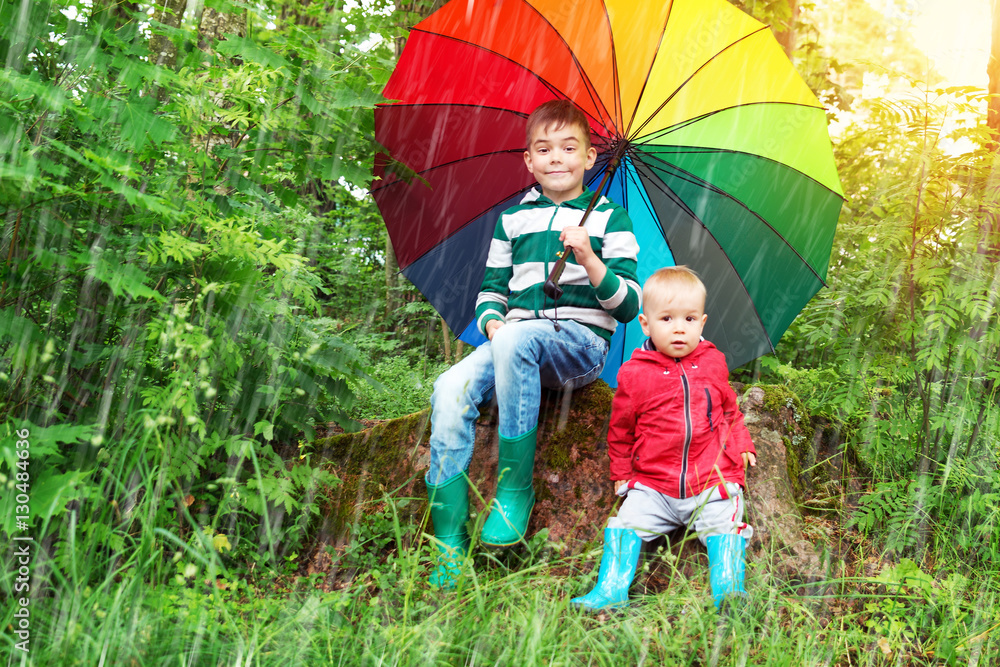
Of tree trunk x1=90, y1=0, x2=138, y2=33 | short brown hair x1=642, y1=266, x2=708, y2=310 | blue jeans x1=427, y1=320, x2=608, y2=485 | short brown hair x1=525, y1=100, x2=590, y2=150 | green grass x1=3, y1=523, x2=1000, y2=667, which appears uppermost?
short brown hair x1=525, y1=100, x2=590, y2=150

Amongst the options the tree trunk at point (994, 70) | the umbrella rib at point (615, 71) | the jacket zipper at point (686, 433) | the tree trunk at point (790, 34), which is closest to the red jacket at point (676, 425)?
the jacket zipper at point (686, 433)

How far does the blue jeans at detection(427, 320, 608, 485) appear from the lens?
2520mm

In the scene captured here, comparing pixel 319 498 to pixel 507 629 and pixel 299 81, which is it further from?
pixel 299 81

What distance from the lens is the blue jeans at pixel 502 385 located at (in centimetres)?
252

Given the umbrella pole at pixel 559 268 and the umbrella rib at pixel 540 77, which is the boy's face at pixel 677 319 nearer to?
the umbrella pole at pixel 559 268

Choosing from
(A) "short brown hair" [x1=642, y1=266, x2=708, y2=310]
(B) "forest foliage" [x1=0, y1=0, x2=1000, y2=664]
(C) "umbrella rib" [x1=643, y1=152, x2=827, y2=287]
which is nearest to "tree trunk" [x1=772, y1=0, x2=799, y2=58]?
(B) "forest foliage" [x1=0, y1=0, x2=1000, y2=664]

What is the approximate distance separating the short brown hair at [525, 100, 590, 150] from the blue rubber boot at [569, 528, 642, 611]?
1.74m

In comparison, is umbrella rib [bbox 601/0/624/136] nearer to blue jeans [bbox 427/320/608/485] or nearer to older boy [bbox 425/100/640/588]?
older boy [bbox 425/100/640/588]

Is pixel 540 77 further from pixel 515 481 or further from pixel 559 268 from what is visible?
pixel 515 481

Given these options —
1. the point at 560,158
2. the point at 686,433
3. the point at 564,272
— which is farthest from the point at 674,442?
the point at 560,158

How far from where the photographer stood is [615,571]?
2.24 metres

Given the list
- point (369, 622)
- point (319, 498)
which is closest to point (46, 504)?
point (369, 622)

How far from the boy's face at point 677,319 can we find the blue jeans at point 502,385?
356 millimetres

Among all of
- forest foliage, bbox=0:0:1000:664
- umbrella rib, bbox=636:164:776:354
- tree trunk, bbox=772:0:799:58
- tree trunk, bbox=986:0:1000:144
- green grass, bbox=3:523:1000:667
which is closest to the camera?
green grass, bbox=3:523:1000:667
